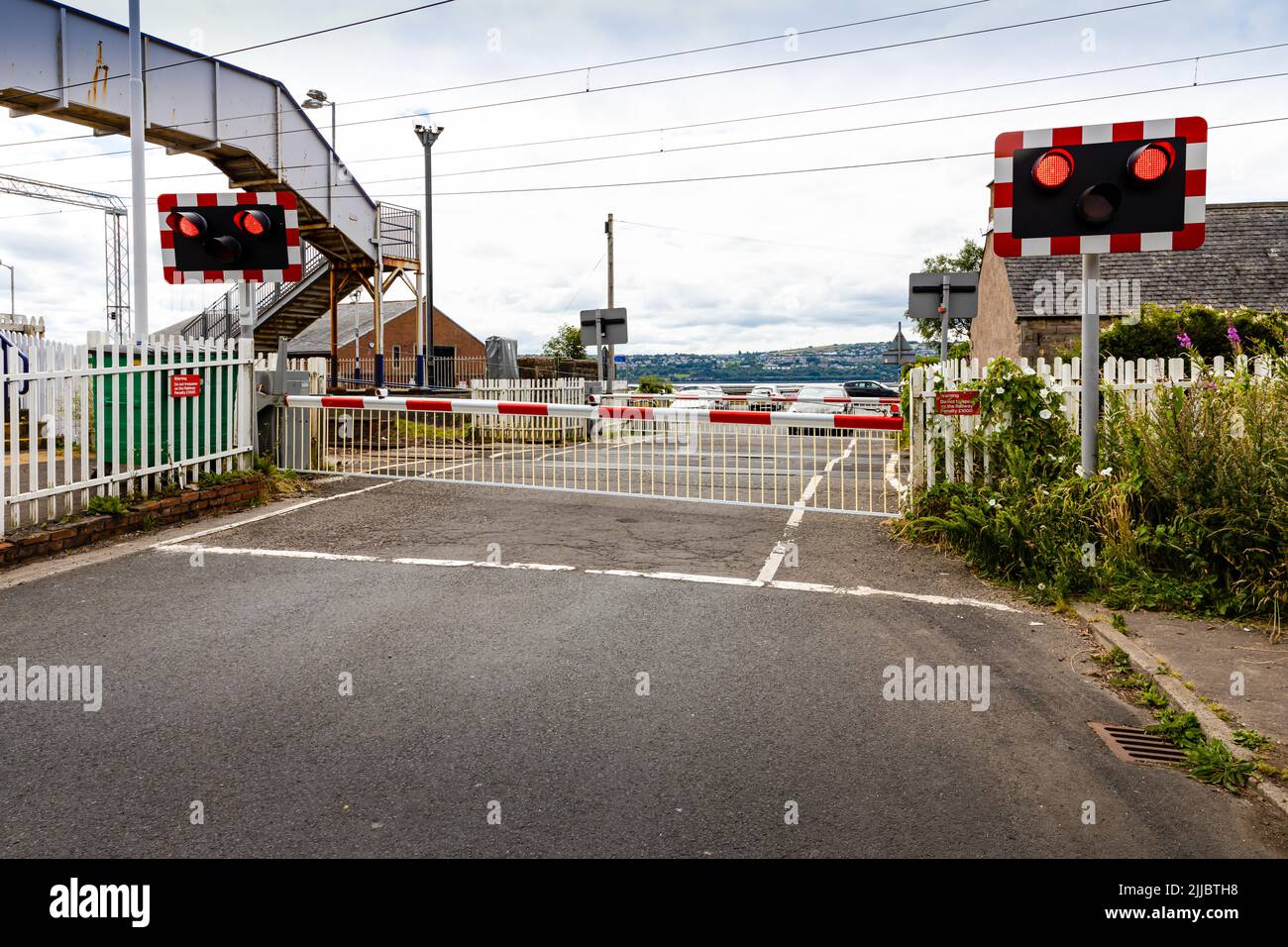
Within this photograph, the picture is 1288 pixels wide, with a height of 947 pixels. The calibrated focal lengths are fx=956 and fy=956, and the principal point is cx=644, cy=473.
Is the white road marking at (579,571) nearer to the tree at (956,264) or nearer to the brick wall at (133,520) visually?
the brick wall at (133,520)

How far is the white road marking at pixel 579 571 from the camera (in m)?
6.64

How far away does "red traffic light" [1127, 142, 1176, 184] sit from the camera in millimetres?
6863

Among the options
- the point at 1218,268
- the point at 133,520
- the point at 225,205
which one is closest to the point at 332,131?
the point at 225,205

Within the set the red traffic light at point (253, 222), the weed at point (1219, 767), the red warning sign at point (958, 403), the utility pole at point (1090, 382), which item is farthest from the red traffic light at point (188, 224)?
the weed at point (1219, 767)

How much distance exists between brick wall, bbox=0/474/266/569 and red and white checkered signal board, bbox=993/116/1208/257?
7416 mm

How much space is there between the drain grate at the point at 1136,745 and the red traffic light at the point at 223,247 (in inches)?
367

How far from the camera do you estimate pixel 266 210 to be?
10.2 meters

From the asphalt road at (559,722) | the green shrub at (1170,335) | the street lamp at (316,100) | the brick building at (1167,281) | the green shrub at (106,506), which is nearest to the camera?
the asphalt road at (559,722)

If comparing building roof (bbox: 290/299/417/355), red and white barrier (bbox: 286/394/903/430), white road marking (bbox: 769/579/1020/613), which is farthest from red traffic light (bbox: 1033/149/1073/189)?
building roof (bbox: 290/299/417/355)

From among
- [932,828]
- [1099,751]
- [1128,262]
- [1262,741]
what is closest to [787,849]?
[932,828]

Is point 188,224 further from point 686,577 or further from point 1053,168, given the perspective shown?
point 1053,168

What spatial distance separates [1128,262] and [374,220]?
23697 mm

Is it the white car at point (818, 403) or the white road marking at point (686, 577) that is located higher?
the white car at point (818, 403)

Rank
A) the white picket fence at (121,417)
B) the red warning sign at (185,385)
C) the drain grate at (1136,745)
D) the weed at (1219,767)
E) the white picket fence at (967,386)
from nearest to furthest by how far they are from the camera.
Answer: the weed at (1219,767) → the drain grate at (1136,745) → the white picket fence at (121,417) → the white picket fence at (967,386) → the red warning sign at (185,385)
